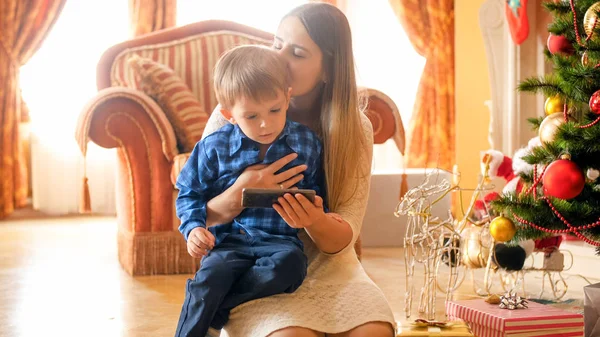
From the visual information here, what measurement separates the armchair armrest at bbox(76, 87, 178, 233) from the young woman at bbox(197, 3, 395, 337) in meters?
1.70

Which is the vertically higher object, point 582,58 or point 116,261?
point 582,58

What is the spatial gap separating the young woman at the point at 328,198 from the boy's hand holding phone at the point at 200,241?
68 mm

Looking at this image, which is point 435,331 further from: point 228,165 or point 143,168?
point 143,168

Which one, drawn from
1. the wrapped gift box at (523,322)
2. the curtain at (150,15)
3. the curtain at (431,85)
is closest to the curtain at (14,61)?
the curtain at (150,15)

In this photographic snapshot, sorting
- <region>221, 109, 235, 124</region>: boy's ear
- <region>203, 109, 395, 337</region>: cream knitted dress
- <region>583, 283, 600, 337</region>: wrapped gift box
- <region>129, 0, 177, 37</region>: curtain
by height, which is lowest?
<region>583, 283, 600, 337</region>: wrapped gift box

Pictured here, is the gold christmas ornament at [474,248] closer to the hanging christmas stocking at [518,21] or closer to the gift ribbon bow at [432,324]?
the gift ribbon bow at [432,324]

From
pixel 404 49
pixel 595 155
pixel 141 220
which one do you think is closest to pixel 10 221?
pixel 141 220

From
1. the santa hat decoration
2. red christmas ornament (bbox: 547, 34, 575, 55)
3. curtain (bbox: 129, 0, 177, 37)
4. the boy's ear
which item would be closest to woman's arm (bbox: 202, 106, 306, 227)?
the boy's ear

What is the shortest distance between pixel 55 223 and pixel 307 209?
4373 mm

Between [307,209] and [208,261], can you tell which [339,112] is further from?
[208,261]

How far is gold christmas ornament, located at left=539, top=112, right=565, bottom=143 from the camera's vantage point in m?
2.22

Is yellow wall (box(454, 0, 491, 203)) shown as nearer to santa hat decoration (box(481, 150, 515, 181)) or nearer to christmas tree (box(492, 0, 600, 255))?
santa hat decoration (box(481, 150, 515, 181))

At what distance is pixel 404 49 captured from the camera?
19.7 ft

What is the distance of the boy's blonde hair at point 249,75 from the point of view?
1506 mm
